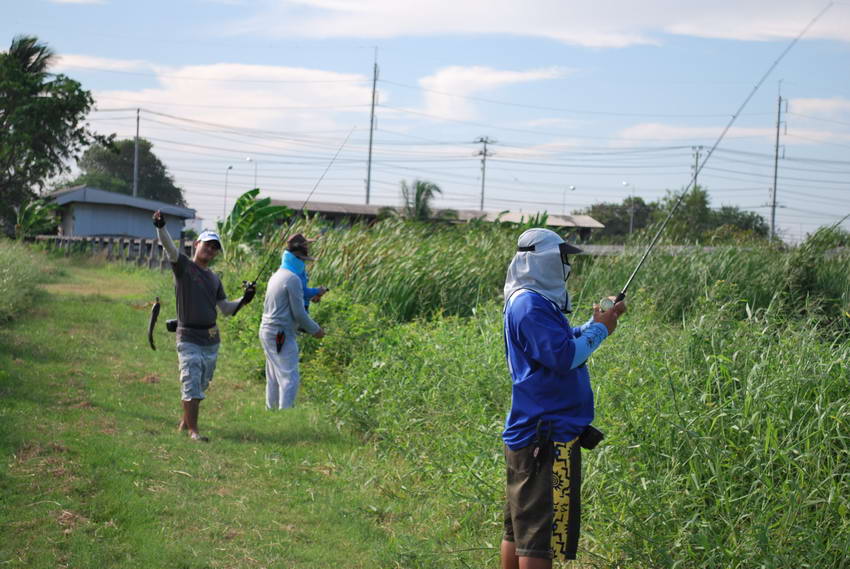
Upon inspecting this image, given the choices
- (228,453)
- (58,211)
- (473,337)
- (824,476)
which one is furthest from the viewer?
(58,211)

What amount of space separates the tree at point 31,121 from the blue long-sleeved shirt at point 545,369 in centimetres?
3392

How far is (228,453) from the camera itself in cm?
740

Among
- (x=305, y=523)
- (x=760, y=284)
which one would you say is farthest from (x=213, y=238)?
(x=760, y=284)

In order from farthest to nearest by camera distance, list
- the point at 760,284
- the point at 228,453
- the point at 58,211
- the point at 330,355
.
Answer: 1. the point at 58,211
2. the point at 760,284
3. the point at 330,355
4. the point at 228,453

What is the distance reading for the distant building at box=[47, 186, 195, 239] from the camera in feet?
147

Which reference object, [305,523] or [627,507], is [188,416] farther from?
[627,507]

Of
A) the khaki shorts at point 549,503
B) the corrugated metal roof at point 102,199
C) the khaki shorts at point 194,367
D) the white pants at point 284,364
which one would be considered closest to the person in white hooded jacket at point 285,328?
the white pants at point 284,364

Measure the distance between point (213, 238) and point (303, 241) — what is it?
1467mm

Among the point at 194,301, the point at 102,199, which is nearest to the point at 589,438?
the point at 194,301

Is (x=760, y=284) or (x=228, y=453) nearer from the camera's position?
(x=228, y=453)

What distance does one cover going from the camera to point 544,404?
395 cm

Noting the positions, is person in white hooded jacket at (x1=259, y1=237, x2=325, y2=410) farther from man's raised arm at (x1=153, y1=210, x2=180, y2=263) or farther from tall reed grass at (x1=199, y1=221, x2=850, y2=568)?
man's raised arm at (x1=153, y1=210, x2=180, y2=263)

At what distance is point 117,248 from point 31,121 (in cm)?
601

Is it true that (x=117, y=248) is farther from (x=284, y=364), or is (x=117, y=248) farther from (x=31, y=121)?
(x=284, y=364)
